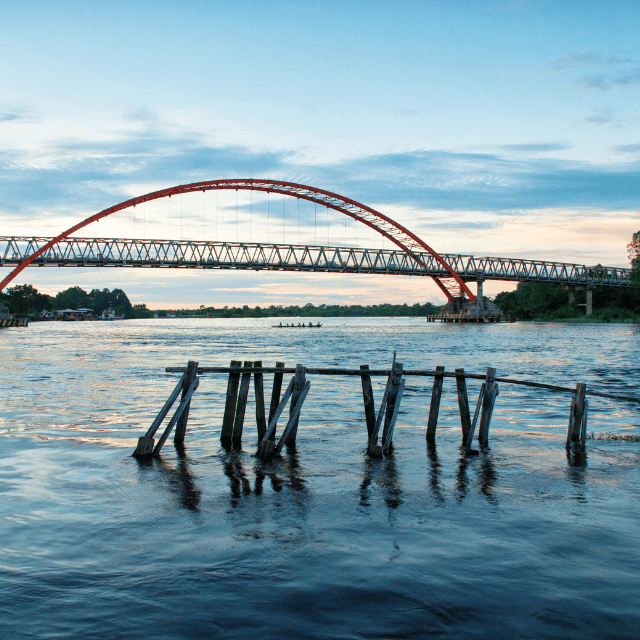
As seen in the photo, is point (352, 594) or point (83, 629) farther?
point (352, 594)

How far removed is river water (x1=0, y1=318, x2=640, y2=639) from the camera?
19.2 ft

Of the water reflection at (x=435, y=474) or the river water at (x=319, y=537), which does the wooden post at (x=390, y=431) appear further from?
the water reflection at (x=435, y=474)

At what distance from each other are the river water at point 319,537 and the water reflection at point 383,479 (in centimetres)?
5

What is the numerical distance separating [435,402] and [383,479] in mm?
3479

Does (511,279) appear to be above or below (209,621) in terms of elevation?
above

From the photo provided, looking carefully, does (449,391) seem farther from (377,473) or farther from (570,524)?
(570,524)

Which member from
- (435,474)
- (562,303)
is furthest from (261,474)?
(562,303)

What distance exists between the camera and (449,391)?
988 inches

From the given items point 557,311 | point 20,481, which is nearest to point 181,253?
point 557,311

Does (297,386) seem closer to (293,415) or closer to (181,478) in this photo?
(293,415)

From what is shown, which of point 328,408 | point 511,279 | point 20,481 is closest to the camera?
point 20,481

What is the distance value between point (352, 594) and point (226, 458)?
21.2ft

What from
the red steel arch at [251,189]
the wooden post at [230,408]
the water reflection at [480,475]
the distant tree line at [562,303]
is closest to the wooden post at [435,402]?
the water reflection at [480,475]

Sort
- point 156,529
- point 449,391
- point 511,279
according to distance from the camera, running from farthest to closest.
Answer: point 511,279
point 449,391
point 156,529
